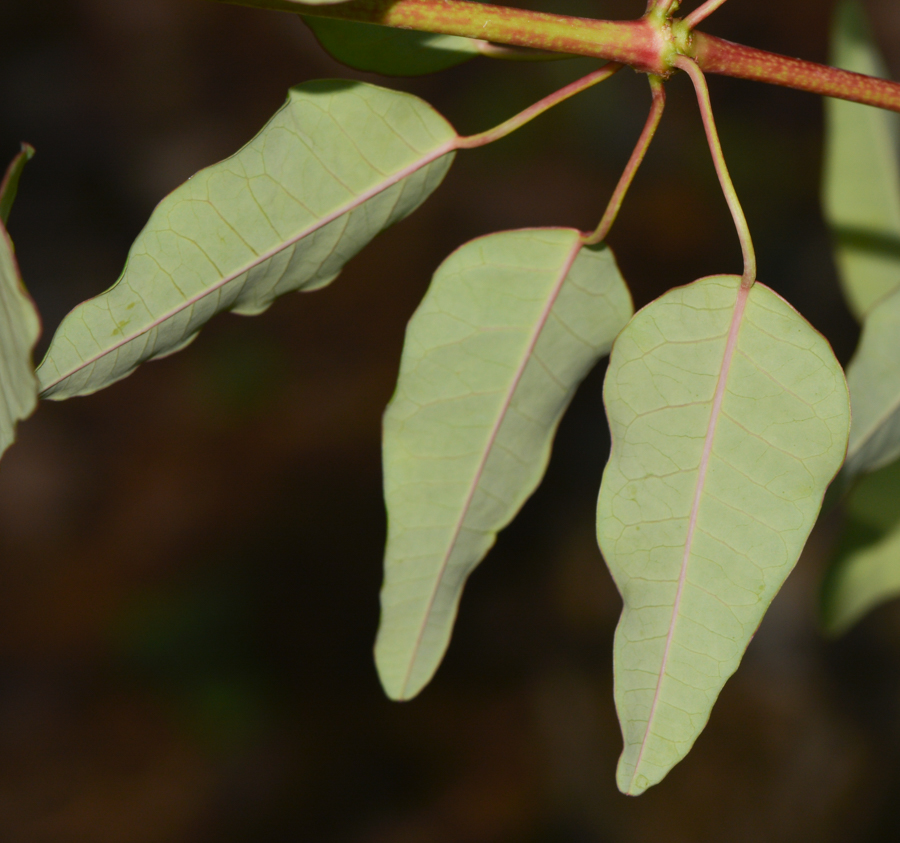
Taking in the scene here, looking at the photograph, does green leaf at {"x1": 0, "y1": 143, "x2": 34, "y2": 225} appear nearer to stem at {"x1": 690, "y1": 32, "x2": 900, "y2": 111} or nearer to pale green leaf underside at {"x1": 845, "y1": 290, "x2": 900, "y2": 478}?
stem at {"x1": 690, "y1": 32, "x2": 900, "y2": 111}

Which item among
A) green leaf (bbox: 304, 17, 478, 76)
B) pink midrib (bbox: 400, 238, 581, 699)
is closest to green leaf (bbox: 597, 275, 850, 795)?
pink midrib (bbox: 400, 238, 581, 699)

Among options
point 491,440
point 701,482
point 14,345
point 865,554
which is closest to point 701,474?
point 701,482

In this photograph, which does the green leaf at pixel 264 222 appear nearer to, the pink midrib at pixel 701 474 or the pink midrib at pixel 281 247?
the pink midrib at pixel 281 247

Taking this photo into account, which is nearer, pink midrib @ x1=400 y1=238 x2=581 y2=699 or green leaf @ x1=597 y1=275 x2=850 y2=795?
green leaf @ x1=597 y1=275 x2=850 y2=795

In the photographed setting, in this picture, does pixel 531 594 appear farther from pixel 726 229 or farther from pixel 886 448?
pixel 886 448

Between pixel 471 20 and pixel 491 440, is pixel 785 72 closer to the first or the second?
pixel 471 20

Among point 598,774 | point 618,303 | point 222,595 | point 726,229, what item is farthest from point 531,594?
point 618,303
